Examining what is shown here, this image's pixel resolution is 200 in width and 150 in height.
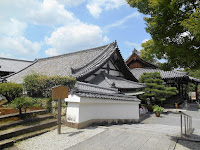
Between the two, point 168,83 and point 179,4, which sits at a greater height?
point 179,4

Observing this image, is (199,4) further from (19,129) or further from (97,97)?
(19,129)

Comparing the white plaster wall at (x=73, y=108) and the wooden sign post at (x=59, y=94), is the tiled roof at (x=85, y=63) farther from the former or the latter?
the wooden sign post at (x=59, y=94)

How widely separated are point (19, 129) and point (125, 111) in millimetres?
5811

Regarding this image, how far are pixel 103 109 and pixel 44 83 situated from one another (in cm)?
378

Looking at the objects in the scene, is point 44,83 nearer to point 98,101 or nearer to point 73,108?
point 73,108

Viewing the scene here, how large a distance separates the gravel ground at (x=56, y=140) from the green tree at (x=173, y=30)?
159 inches

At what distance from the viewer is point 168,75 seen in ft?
62.2

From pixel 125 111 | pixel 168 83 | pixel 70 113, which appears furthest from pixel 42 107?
pixel 168 83

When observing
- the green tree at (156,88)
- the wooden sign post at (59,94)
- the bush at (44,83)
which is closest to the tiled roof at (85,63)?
the bush at (44,83)

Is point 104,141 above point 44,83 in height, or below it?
below

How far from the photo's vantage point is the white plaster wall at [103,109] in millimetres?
5809

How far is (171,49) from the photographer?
462 cm

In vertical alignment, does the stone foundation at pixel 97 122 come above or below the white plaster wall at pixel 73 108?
below

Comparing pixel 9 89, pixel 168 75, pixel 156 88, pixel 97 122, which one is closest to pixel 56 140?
pixel 97 122
